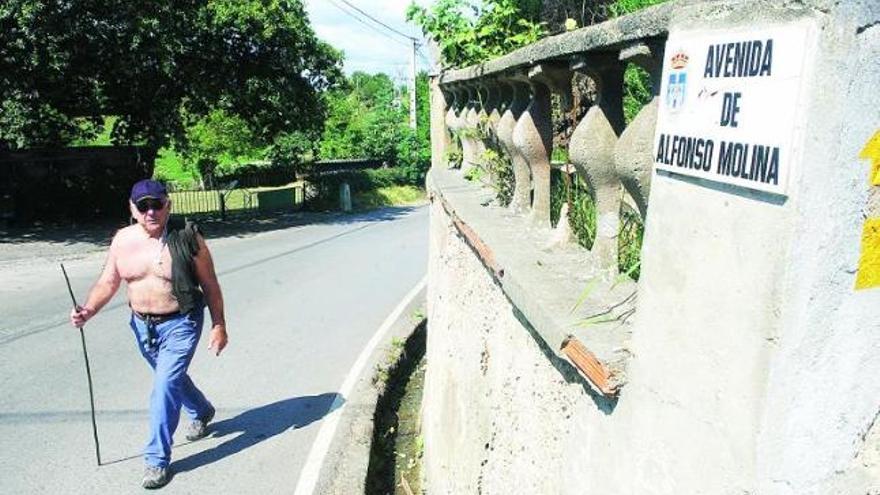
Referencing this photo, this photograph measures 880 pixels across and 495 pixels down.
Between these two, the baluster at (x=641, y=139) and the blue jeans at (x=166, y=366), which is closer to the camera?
the baluster at (x=641, y=139)

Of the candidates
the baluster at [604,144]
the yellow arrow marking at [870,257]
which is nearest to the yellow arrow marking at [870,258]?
the yellow arrow marking at [870,257]

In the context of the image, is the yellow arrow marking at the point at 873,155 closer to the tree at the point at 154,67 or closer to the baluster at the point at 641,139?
the baluster at the point at 641,139

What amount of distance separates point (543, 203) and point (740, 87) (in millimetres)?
2013

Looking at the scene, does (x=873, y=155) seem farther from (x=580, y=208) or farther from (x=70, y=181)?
(x=70, y=181)

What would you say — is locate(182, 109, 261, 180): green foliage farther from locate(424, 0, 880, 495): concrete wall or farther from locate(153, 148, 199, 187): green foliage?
locate(424, 0, 880, 495): concrete wall

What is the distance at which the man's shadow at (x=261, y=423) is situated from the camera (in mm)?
5402

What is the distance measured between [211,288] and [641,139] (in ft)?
12.5

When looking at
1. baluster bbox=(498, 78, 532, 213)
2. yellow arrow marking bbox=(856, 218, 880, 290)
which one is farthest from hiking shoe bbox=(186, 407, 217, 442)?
yellow arrow marking bbox=(856, 218, 880, 290)

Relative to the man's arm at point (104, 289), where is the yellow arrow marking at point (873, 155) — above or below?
above

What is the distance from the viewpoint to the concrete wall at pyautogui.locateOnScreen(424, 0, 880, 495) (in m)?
1.29

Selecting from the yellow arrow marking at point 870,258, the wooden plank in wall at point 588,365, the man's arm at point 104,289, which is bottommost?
the man's arm at point 104,289

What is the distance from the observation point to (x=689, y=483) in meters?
1.66

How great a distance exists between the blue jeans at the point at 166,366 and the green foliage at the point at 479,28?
280 cm

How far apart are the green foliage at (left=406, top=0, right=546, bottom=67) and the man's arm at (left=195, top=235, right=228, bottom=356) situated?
8.01ft
